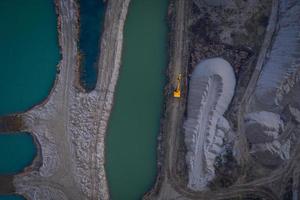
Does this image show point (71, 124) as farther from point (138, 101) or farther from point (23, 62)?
point (23, 62)

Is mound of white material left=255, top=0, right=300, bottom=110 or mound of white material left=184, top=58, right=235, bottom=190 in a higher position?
mound of white material left=255, top=0, right=300, bottom=110

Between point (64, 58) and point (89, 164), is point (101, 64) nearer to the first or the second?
point (64, 58)

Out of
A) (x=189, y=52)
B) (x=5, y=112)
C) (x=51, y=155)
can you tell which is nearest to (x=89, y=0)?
(x=189, y=52)

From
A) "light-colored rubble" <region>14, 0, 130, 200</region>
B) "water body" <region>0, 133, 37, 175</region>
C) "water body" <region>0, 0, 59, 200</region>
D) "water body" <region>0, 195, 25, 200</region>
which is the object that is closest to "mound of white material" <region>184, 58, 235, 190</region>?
"light-colored rubble" <region>14, 0, 130, 200</region>

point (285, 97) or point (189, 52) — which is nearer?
point (285, 97)

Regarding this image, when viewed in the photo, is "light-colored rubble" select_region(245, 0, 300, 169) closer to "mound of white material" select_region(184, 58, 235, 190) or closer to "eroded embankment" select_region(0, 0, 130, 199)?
"mound of white material" select_region(184, 58, 235, 190)

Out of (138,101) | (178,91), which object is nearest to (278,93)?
(178,91)
